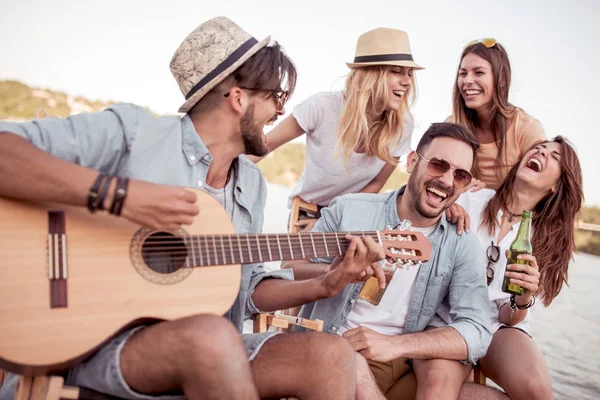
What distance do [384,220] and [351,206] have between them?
219 millimetres

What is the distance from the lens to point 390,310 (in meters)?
3.12

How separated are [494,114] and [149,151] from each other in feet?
10.1

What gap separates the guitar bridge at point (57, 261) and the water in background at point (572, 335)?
4.84 meters

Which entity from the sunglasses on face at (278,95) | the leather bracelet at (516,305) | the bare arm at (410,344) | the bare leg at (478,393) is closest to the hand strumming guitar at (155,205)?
the sunglasses on face at (278,95)

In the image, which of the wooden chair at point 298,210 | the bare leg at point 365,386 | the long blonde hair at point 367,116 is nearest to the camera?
the bare leg at point 365,386

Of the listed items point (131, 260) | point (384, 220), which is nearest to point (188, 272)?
point (131, 260)

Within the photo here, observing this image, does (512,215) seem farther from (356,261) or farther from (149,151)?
(149,151)

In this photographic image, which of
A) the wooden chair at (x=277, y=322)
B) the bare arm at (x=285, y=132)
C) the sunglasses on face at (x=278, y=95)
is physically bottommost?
the wooden chair at (x=277, y=322)

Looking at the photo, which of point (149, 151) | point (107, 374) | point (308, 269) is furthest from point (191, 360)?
point (308, 269)

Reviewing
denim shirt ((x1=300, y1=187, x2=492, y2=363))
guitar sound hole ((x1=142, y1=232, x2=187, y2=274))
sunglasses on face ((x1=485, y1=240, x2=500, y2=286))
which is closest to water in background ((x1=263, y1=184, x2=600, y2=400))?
sunglasses on face ((x1=485, y1=240, x2=500, y2=286))

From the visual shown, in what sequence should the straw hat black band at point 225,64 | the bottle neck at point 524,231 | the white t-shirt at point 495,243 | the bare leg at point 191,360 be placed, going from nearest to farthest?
the bare leg at point 191,360
the straw hat black band at point 225,64
the bottle neck at point 524,231
the white t-shirt at point 495,243

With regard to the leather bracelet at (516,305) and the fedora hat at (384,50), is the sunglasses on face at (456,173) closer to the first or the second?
the leather bracelet at (516,305)

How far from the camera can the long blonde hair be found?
13.6 feet

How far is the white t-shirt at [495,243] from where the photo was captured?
11.3 feet
